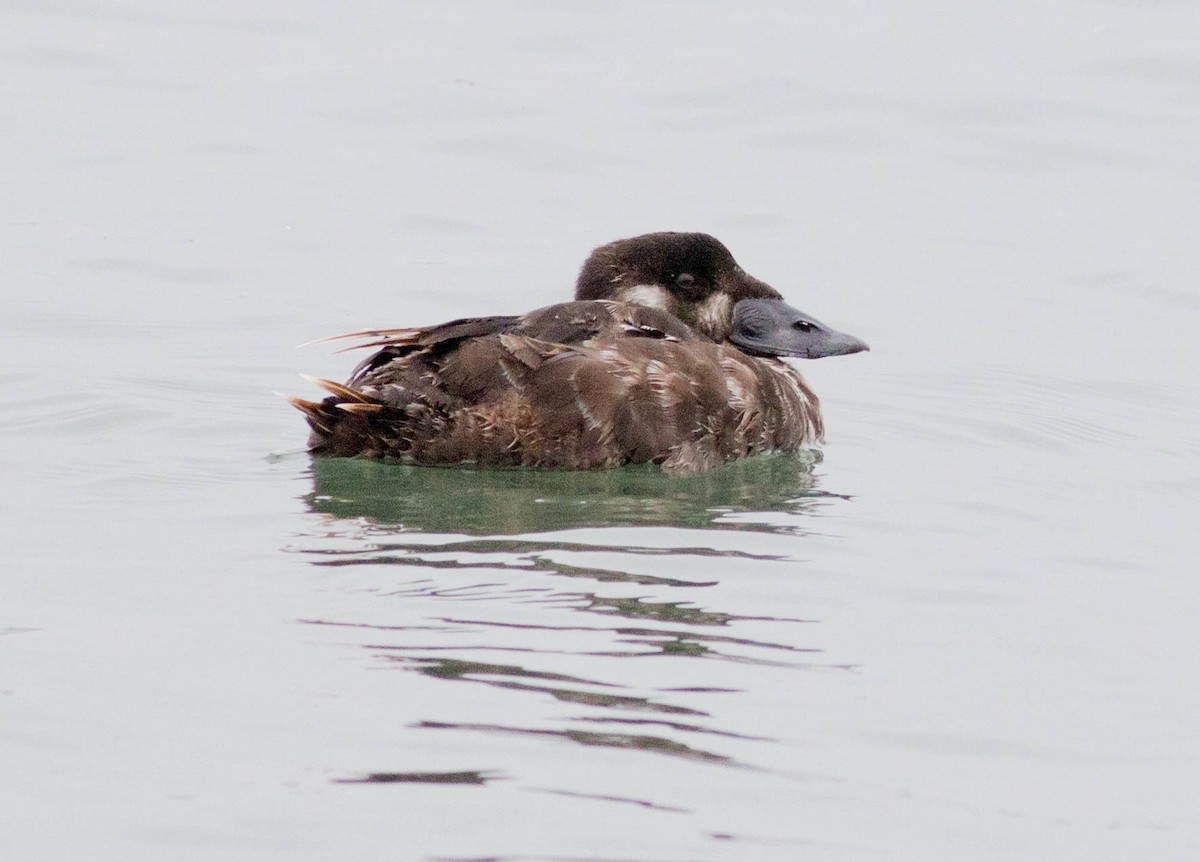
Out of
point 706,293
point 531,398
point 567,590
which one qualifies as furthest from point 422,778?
point 706,293

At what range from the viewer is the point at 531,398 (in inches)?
283

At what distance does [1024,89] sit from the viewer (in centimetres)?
1459

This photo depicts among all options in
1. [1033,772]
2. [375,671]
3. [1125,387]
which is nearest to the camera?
[1033,772]

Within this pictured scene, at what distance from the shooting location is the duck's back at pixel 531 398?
7.18 m

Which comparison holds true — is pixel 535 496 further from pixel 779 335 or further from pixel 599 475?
pixel 779 335

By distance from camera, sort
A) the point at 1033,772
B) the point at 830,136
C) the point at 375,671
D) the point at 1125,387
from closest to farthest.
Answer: the point at 1033,772, the point at 375,671, the point at 1125,387, the point at 830,136

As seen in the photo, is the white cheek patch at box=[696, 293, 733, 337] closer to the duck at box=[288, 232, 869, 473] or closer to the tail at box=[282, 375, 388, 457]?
the duck at box=[288, 232, 869, 473]

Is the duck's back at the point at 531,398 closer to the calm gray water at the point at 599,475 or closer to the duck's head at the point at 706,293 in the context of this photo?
the calm gray water at the point at 599,475

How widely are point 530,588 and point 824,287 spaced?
18.7ft

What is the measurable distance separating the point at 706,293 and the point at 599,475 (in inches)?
55.7

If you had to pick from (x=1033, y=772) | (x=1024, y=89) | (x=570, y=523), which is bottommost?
(x=1033, y=772)

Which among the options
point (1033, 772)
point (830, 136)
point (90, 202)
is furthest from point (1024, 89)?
point (1033, 772)

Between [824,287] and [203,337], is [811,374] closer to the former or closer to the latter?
[824,287]

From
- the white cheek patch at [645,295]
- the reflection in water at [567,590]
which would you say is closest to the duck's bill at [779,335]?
the white cheek patch at [645,295]
